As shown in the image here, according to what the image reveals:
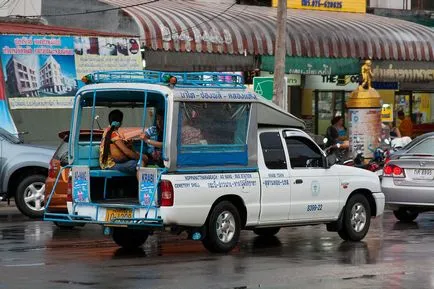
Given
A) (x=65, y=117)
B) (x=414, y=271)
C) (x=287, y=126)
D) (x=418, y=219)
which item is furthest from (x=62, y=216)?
(x=65, y=117)

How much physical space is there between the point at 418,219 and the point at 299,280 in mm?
9302

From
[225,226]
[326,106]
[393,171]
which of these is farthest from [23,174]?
[326,106]

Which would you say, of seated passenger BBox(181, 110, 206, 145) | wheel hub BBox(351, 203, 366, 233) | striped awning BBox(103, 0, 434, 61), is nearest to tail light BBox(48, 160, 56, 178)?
seated passenger BBox(181, 110, 206, 145)

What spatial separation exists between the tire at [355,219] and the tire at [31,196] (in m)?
6.15

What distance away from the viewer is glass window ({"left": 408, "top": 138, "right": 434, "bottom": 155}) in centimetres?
2009

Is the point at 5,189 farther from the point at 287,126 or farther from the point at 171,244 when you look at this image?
the point at 287,126

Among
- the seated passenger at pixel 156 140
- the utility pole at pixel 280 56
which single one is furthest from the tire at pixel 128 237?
the utility pole at pixel 280 56

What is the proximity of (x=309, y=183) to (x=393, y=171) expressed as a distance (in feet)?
14.1

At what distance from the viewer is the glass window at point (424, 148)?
2009cm

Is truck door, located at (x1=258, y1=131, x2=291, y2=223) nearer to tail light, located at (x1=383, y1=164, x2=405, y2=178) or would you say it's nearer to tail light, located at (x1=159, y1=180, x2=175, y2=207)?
tail light, located at (x1=159, y1=180, x2=175, y2=207)

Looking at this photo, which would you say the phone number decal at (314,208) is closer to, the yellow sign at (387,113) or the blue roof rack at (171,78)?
the blue roof rack at (171,78)

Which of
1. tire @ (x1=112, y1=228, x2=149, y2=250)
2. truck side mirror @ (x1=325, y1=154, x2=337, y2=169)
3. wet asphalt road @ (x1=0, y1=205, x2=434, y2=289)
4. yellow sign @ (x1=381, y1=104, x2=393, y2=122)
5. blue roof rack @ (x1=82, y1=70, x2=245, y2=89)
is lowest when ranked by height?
wet asphalt road @ (x1=0, y1=205, x2=434, y2=289)

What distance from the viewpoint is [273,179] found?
1541 centimetres

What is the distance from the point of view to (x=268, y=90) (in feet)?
88.8
